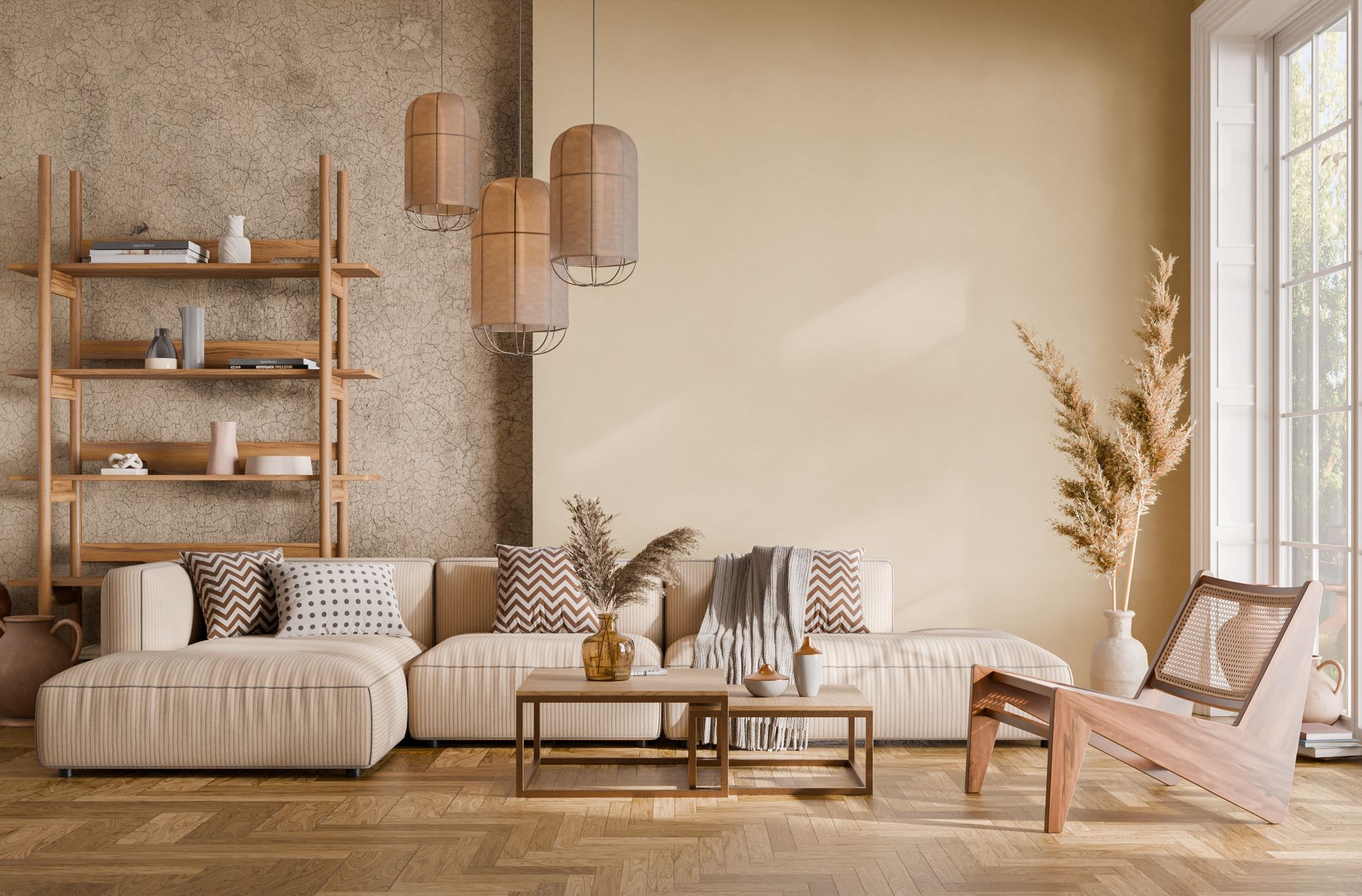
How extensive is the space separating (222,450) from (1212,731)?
4.12 m

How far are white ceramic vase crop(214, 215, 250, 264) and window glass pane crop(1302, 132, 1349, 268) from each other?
4516 millimetres

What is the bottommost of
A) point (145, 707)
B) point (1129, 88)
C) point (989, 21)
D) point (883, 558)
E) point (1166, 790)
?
point (1166, 790)

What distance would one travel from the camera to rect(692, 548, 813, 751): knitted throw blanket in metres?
4.01

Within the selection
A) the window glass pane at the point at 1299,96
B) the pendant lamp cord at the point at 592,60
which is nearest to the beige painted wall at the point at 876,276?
the pendant lamp cord at the point at 592,60

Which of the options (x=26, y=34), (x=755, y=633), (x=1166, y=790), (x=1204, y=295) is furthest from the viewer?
(x=26, y=34)

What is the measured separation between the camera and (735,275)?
5094mm

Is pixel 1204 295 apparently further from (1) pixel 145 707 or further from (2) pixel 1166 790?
(1) pixel 145 707

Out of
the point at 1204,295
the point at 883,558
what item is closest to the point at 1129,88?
the point at 1204,295

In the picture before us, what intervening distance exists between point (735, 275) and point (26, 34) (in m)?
3.62

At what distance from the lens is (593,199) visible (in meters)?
3.19

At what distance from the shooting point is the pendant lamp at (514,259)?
136 inches

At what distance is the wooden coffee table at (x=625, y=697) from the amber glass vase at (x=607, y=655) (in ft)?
0.09

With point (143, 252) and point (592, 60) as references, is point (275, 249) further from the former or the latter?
point (592, 60)

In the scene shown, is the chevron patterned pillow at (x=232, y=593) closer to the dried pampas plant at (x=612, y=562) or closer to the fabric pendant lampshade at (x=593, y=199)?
the dried pampas plant at (x=612, y=562)
